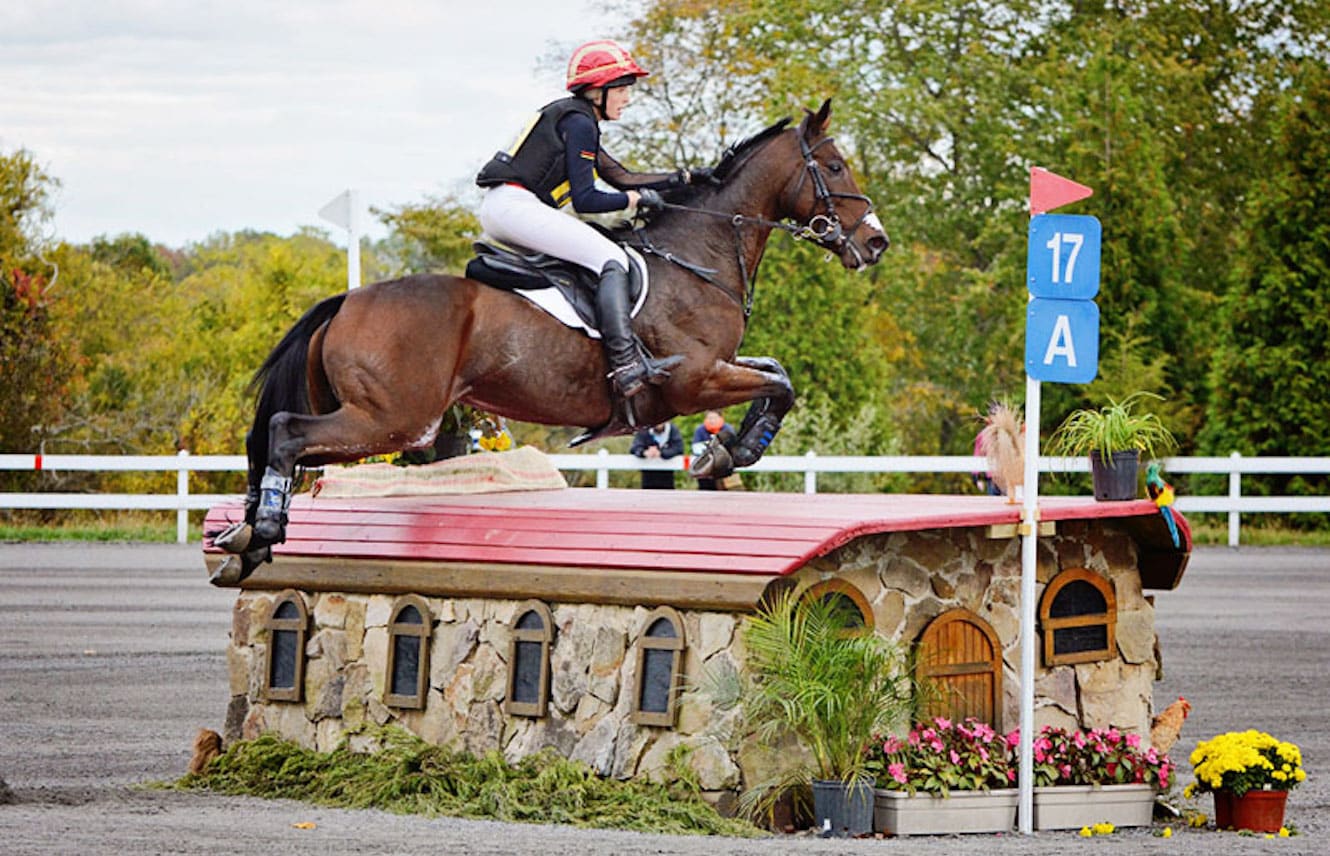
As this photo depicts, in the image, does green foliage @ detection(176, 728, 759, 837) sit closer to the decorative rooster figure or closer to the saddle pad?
the saddle pad

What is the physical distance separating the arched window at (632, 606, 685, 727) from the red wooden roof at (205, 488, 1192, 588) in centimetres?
23

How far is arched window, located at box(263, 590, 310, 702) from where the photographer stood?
8.52 meters

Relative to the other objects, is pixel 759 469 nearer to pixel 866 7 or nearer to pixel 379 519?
pixel 379 519

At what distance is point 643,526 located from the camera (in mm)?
7680

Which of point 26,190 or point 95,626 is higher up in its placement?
point 26,190

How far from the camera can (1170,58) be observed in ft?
97.8

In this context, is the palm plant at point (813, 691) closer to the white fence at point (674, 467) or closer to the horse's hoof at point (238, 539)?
the horse's hoof at point (238, 539)

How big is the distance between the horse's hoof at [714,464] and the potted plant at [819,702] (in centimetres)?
112

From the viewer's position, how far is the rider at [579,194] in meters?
7.85

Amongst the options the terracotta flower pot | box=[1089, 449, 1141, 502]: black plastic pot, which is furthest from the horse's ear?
the terracotta flower pot

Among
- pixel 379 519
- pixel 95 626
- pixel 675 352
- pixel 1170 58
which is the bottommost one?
pixel 95 626

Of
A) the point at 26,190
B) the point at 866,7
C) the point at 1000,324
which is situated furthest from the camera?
the point at 866,7

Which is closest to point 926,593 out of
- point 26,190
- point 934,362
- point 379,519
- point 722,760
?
point 722,760

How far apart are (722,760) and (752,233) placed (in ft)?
7.86
